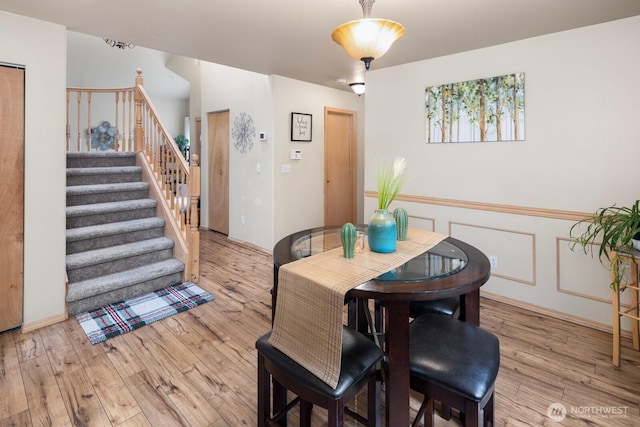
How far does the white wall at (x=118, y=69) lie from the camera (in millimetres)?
6348

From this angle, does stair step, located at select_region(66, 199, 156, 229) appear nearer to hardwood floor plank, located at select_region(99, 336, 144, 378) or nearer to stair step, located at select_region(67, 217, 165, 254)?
stair step, located at select_region(67, 217, 165, 254)

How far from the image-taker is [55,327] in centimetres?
252

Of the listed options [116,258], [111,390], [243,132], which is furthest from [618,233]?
[243,132]

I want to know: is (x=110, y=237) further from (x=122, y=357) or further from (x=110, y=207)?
(x=122, y=357)

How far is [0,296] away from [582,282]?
167 inches

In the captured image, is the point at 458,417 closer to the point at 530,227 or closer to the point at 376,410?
the point at 376,410

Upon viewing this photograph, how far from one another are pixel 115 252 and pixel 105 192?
0.84m

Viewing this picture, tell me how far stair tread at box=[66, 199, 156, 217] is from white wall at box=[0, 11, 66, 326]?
0.65 meters

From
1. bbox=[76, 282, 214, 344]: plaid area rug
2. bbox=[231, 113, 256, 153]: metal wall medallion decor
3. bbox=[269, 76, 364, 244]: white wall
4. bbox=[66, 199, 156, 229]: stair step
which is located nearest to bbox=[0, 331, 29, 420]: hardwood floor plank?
bbox=[76, 282, 214, 344]: plaid area rug

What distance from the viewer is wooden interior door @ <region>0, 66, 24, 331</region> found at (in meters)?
2.30

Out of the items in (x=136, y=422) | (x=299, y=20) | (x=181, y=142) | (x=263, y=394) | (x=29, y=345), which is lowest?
(x=136, y=422)

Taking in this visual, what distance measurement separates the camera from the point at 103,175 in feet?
12.4

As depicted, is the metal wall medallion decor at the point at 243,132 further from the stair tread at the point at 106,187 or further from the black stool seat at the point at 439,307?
the black stool seat at the point at 439,307

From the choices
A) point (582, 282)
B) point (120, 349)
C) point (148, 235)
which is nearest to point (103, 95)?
point (148, 235)
